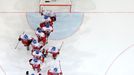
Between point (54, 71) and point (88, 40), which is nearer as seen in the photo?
point (54, 71)

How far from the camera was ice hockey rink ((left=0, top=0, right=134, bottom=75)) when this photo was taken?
57.2 inches

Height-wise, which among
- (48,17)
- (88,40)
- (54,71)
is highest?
(48,17)

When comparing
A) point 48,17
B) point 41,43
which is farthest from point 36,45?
point 48,17

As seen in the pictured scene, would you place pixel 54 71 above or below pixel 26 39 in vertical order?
below

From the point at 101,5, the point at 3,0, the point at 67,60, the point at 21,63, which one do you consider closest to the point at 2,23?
the point at 3,0

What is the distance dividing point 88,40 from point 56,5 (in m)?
0.23

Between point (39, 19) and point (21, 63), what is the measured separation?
9.0 inches

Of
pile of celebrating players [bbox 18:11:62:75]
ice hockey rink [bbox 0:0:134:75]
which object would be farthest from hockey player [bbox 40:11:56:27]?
ice hockey rink [bbox 0:0:134:75]

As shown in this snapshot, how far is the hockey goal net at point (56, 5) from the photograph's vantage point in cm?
141

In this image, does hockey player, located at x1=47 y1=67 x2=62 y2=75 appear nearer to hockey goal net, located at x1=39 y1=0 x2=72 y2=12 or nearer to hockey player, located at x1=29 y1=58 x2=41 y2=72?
hockey player, located at x1=29 y1=58 x2=41 y2=72

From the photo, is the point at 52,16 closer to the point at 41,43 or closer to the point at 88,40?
the point at 41,43

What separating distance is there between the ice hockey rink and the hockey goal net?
3 centimetres

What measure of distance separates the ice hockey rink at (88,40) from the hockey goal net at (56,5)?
0.03m

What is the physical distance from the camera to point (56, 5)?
1421 mm
